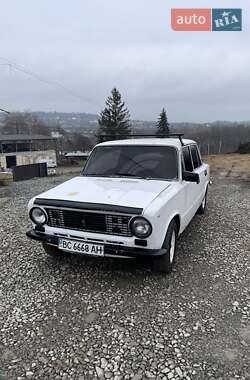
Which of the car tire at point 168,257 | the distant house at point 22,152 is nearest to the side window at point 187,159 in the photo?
the car tire at point 168,257

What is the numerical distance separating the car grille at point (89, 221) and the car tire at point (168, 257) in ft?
1.82

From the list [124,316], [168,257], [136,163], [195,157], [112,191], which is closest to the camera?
[124,316]

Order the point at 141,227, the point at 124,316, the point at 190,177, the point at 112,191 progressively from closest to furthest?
1. the point at 124,316
2. the point at 141,227
3. the point at 112,191
4. the point at 190,177

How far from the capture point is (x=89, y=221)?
12.3 feet

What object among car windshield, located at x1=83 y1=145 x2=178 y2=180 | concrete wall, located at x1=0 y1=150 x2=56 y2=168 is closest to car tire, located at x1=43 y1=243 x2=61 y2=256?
car windshield, located at x1=83 y1=145 x2=178 y2=180

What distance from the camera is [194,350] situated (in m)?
2.78

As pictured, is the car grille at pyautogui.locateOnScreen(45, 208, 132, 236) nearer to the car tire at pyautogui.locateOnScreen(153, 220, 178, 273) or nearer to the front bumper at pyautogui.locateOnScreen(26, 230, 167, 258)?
the front bumper at pyautogui.locateOnScreen(26, 230, 167, 258)

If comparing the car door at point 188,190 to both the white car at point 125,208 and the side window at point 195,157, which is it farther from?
the side window at point 195,157

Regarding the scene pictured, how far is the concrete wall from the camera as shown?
170 ft

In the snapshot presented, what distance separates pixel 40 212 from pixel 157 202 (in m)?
1.57

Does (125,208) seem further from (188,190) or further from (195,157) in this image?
(195,157)

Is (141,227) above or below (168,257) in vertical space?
above

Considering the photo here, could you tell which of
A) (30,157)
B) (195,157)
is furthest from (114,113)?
(195,157)

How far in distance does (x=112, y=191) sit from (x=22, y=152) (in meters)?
54.5
